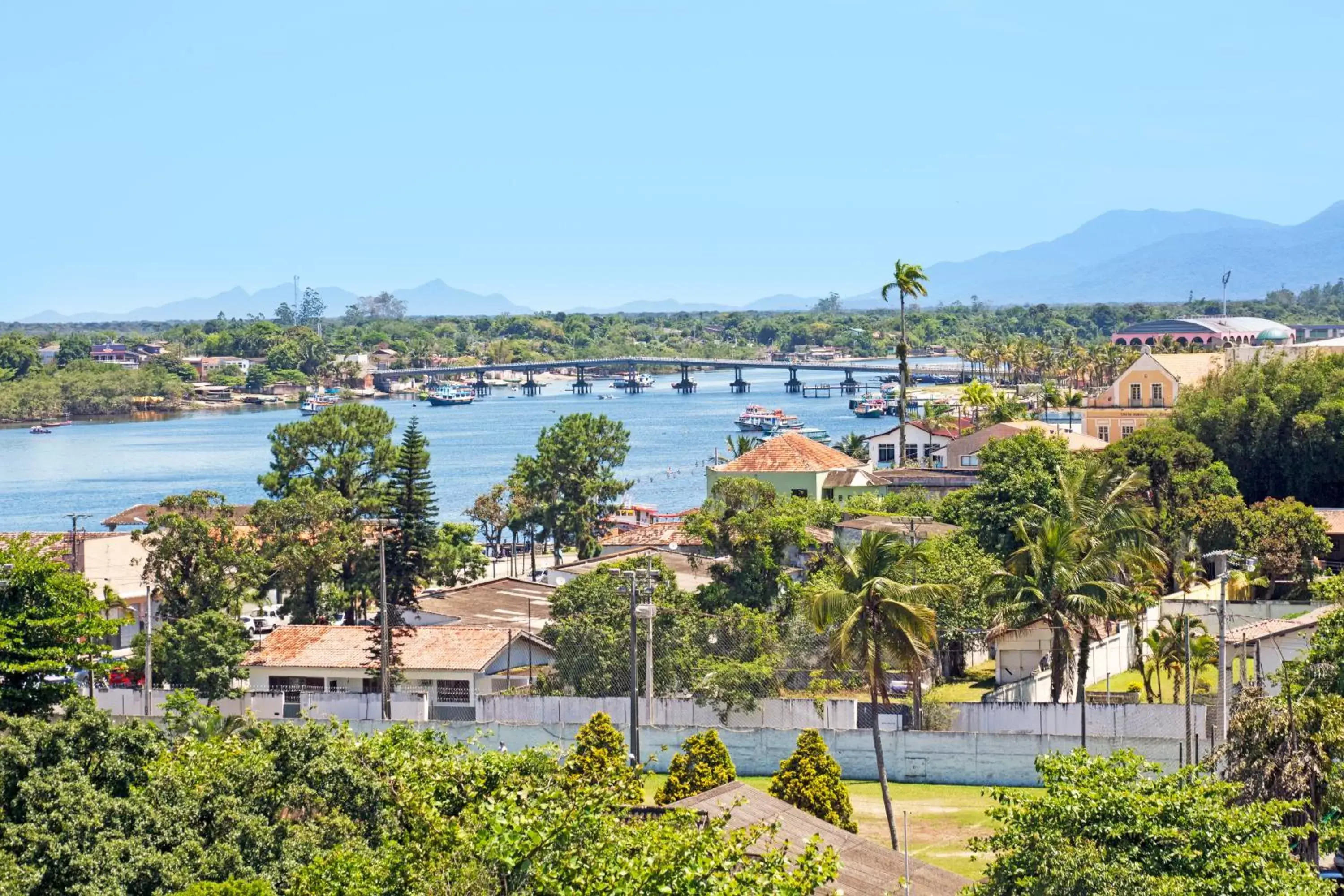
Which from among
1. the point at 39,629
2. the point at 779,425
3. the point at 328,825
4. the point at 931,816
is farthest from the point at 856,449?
the point at 328,825

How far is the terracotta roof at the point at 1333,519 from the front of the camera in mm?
54969

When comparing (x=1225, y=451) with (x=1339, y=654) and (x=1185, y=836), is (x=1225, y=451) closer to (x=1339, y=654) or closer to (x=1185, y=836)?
(x=1339, y=654)

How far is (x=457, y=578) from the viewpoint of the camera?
57.8 meters

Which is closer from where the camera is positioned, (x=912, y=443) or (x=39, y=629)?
(x=39, y=629)

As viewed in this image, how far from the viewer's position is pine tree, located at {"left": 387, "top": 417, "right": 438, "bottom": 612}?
4941cm

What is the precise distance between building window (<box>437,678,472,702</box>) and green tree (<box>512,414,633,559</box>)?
76.1 feet

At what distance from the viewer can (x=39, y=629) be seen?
88.9 feet

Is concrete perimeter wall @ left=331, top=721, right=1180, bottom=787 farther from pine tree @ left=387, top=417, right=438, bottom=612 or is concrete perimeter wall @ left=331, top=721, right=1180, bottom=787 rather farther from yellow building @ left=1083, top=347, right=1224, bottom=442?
yellow building @ left=1083, top=347, right=1224, bottom=442

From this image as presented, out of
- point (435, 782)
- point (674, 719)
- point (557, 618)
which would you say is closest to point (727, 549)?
point (557, 618)

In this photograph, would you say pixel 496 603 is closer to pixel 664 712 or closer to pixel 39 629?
pixel 664 712

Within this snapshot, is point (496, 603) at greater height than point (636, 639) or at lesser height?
lesser

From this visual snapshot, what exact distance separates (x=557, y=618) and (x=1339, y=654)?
833 inches

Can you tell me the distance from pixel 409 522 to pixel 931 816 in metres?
22.1

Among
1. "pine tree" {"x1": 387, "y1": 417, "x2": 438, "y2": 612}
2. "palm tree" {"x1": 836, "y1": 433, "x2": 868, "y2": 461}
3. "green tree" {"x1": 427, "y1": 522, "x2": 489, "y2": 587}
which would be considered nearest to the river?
"palm tree" {"x1": 836, "y1": 433, "x2": 868, "y2": 461}
